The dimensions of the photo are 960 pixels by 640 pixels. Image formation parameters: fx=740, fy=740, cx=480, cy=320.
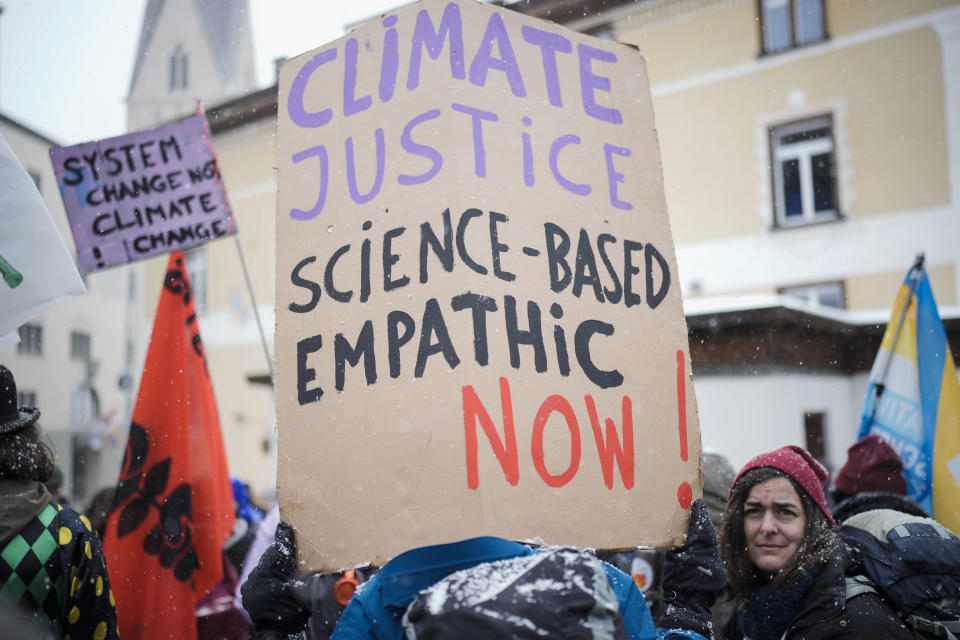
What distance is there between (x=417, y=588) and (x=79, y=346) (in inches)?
1049

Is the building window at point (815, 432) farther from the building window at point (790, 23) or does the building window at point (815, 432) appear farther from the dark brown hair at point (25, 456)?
the dark brown hair at point (25, 456)

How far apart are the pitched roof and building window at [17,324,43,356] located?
34.1ft

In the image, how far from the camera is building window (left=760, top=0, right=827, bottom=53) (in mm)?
11688

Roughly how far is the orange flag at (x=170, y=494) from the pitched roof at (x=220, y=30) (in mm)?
26607

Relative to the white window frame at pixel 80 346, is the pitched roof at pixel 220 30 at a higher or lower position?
higher

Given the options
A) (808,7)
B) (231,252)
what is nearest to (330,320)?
(808,7)

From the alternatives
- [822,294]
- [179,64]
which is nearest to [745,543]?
[822,294]

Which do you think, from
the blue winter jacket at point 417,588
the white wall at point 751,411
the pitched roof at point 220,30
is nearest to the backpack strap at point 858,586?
the blue winter jacket at point 417,588

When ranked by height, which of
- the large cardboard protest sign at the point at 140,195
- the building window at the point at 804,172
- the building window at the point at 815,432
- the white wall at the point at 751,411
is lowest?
the building window at the point at 815,432

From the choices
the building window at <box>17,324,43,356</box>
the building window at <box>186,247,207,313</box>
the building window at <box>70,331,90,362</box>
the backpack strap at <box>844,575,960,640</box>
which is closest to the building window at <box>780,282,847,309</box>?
the backpack strap at <box>844,575,960,640</box>

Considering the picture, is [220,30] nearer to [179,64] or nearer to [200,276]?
[179,64]

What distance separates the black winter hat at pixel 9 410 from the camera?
2068 mm

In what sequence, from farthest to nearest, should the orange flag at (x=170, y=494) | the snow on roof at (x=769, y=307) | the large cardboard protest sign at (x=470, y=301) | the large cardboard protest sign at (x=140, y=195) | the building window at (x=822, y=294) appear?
the building window at (x=822, y=294)
the snow on roof at (x=769, y=307)
the large cardboard protest sign at (x=140, y=195)
the orange flag at (x=170, y=494)
the large cardboard protest sign at (x=470, y=301)

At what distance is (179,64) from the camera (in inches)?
1078
